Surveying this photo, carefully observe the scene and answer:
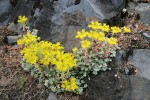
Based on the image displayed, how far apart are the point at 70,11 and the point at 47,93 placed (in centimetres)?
148

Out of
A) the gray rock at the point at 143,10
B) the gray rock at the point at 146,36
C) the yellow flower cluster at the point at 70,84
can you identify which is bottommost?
the yellow flower cluster at the point at 70,84

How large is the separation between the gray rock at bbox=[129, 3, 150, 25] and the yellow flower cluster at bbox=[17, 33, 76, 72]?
182cm

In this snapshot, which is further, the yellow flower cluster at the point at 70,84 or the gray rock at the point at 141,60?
the gray rock at the point at 141,60

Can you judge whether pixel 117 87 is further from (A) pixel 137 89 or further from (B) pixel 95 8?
(B) pixel 95 8

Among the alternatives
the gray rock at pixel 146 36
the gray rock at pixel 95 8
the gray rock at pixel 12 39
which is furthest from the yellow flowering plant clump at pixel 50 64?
the gray rock at pixel 146 36

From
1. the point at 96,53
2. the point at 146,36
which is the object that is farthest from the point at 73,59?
the point at 146,36

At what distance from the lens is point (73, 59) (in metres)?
5.17

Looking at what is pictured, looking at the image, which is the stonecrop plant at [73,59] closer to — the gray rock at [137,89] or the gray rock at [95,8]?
the gray rock at [137,89]

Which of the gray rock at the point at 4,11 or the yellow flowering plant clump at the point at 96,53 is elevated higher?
the yellow flowering plant clump at the point at 96,53

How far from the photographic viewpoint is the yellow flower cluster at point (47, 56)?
15.7 feet

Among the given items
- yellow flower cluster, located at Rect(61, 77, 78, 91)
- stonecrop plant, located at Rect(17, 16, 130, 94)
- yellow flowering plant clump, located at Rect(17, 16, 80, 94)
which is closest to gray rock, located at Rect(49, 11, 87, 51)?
stonecrop plant, located at Rect(17, 16, 130, 94)

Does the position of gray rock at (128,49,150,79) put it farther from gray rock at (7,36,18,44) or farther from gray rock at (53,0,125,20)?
gray rock at (7,36,18,44)

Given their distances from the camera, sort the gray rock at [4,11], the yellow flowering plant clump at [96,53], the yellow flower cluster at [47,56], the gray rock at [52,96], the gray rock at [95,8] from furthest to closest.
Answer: the gray rock at [4,11]
the gray rock at [95,8]
the gray rock at [52,96]
the yellow flowering plant clump at [96,53]
the yellow flower cluster at [47,56]

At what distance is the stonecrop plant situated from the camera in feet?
16.4
